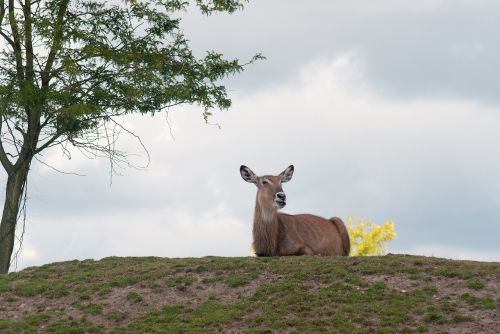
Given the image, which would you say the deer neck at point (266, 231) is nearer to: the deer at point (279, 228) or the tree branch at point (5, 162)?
the deer at point (279, 228)

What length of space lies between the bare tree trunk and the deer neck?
8.57m

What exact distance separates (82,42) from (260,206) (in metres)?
8.25

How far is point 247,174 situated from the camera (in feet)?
76.5

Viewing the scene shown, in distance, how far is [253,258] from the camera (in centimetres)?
2239

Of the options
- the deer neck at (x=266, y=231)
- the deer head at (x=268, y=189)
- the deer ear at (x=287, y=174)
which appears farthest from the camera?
the deer ear at (x=287, y=174)

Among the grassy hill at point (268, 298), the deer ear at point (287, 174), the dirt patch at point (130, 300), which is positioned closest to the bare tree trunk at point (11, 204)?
the grassy hill at point (268, 298)

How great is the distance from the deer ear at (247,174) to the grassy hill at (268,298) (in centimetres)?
A: 225

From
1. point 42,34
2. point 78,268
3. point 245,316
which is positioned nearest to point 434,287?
point 245,316

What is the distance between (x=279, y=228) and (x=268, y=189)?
1011mm

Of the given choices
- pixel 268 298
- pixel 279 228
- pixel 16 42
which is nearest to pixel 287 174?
pixel 279 228

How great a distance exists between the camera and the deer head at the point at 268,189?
22297 millimetres

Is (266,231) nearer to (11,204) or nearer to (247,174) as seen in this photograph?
(247,174)

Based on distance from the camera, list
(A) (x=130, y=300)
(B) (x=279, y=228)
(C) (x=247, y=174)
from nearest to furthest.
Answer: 1. (A) (x=130, y=300)
2. (B) (x=279, y=228)
3. (C) (x=247, y=174)

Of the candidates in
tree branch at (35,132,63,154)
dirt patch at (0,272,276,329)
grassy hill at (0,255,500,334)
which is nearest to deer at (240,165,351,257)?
grassy hill at (0,255,500,334)
